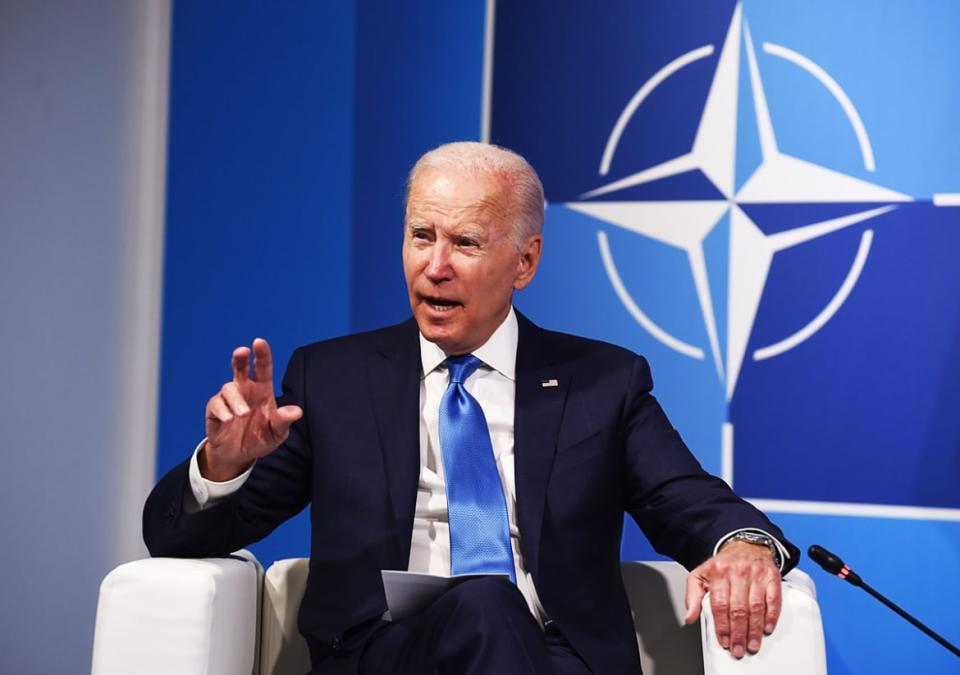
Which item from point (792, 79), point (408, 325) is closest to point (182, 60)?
point (408, 325)

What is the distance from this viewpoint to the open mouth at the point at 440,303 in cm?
221

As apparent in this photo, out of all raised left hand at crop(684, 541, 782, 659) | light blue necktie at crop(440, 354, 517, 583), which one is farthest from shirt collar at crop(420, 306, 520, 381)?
raised left hand at crop(684, 541, 782, 659)

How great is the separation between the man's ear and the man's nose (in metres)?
0.19

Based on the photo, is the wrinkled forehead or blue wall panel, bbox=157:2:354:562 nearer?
the wrinkled forehead

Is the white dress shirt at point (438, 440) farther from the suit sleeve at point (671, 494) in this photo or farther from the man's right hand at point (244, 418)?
the man's right hand at point (244, 418)

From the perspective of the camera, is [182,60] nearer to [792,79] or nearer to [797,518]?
[792,79]

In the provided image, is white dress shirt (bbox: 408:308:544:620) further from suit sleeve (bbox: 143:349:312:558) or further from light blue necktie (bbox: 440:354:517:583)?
Result: suit sleeve (bbox: 143:349:312:558)

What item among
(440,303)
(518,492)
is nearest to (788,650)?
(518,492)

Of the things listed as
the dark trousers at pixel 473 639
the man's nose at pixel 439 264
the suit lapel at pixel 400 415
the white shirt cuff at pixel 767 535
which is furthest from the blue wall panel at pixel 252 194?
the white shirt cuff at pixel 767 535

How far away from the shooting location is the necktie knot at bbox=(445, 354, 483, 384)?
2.26 m

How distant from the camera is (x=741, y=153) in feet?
9.96

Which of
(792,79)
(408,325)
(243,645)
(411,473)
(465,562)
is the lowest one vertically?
(243,645)

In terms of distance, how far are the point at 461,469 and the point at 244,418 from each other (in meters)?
0.45

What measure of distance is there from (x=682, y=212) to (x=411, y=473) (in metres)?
1.25
